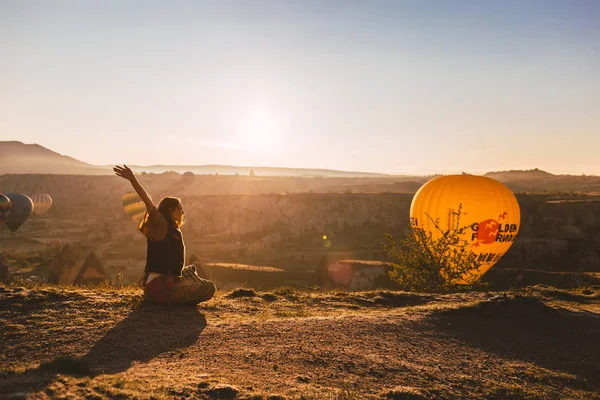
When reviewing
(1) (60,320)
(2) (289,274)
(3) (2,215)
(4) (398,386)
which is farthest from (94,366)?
(3) (2,215)

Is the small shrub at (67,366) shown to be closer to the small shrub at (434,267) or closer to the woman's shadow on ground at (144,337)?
the woman's shadow on ground at (144,337)

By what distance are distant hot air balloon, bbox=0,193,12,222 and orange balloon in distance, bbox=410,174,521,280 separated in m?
46.9

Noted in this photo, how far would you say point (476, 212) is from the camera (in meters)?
18.2

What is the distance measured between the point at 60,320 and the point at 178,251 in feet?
7.50

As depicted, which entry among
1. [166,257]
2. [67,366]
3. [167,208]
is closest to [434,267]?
[166,257]

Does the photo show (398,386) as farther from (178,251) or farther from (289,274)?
(289,274)

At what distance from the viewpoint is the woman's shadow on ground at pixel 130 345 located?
5.26 meters

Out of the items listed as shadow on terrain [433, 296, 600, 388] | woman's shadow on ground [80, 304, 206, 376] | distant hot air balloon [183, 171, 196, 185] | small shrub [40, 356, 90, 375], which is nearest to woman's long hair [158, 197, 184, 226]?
woman's shadow on ground [80, 304, 206, 376]

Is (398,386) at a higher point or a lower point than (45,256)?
higher

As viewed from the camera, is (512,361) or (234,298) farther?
(234,298)

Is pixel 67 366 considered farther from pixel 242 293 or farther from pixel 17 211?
pixel 17 211

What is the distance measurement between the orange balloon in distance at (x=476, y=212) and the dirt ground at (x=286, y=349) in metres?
7.30

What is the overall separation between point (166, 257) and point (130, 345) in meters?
1.99

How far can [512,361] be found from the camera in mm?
7496
